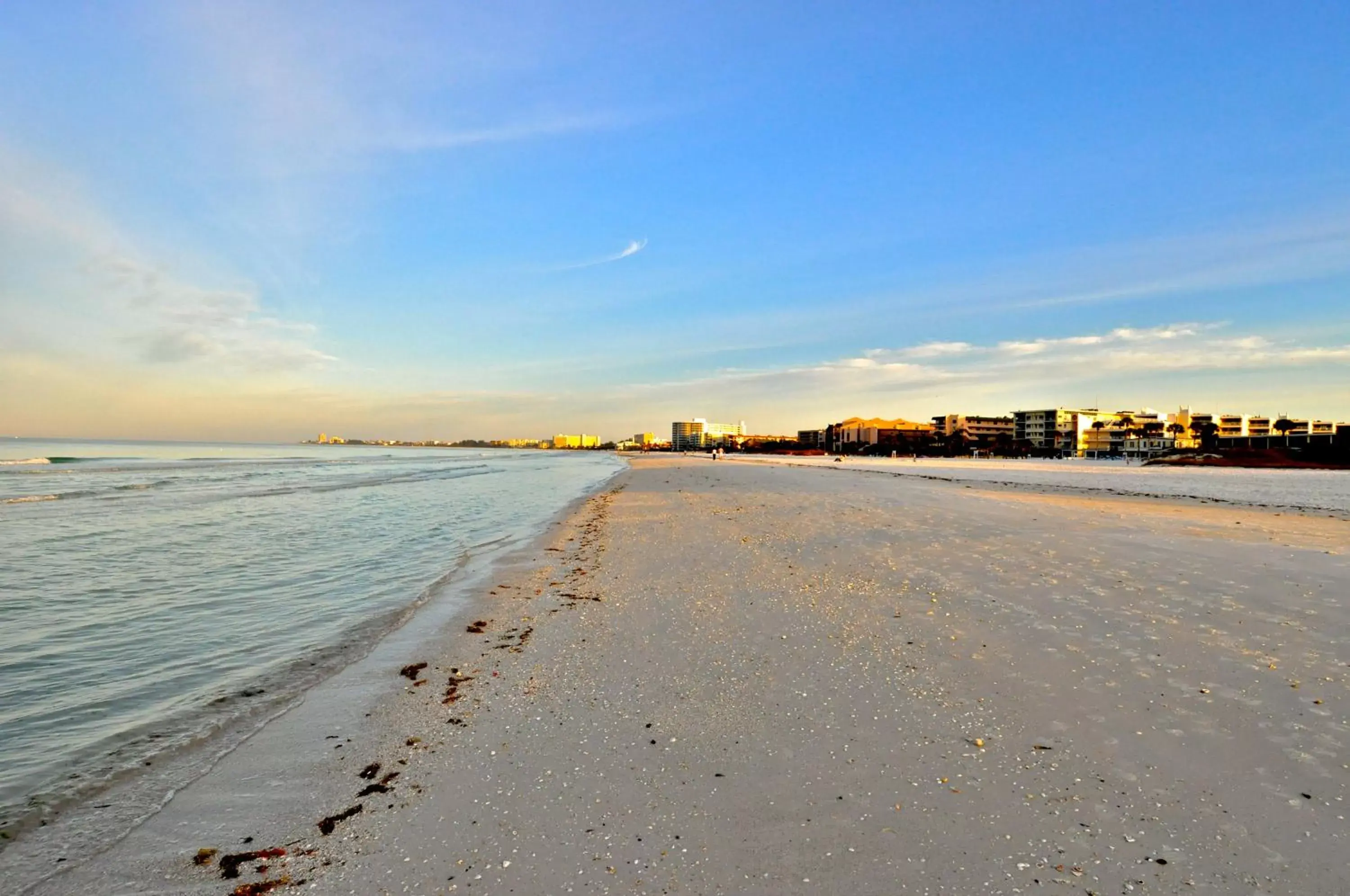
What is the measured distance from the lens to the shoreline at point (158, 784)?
3.34m

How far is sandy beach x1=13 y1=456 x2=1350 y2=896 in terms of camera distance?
2.97m

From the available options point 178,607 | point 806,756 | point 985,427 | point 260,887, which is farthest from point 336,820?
point 985,427

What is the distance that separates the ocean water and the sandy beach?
803mm

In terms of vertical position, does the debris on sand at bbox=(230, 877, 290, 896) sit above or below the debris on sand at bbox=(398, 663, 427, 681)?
above

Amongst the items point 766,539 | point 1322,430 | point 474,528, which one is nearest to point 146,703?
point 766,539

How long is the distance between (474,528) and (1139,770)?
54.6 feet

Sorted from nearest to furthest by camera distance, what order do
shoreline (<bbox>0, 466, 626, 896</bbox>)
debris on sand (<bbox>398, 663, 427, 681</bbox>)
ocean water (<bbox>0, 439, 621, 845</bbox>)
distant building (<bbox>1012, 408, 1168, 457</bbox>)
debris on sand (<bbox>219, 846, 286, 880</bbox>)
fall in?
debris on sand (<bbox>219, 846, 286, 880</bbox>)
shoreline (<bbox>0, 466, 626, 896</bbox>)
ocean water (<bbox>0, 439, 621, 845</bbox>)
debris on sand (<bbox>398, 663, 427, 681</bbox>)
distant building (<bbox>1012, 408, 1168, 457</bbox>)

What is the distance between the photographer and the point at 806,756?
4039 mm

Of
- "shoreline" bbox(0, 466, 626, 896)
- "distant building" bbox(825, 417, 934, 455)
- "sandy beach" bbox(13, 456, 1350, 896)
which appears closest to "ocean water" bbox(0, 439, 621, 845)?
"shoreline" bbox(0, 466, 626, 896)

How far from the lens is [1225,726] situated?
431 centimetres

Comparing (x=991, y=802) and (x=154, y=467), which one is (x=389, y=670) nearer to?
(x=991, y=802)

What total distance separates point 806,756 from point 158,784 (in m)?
4.46

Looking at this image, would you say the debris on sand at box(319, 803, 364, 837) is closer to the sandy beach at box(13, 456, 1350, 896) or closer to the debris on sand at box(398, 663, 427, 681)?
the sandy beach at box(13, 456, 1350, 896)

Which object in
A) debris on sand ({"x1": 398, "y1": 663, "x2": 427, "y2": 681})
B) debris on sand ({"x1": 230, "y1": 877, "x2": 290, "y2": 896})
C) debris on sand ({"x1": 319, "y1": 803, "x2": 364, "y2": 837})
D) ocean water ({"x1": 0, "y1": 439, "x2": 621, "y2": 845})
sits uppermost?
debris on sand ({"x1": 230, "y1": 877, "x2": 290, "y2": 896})
